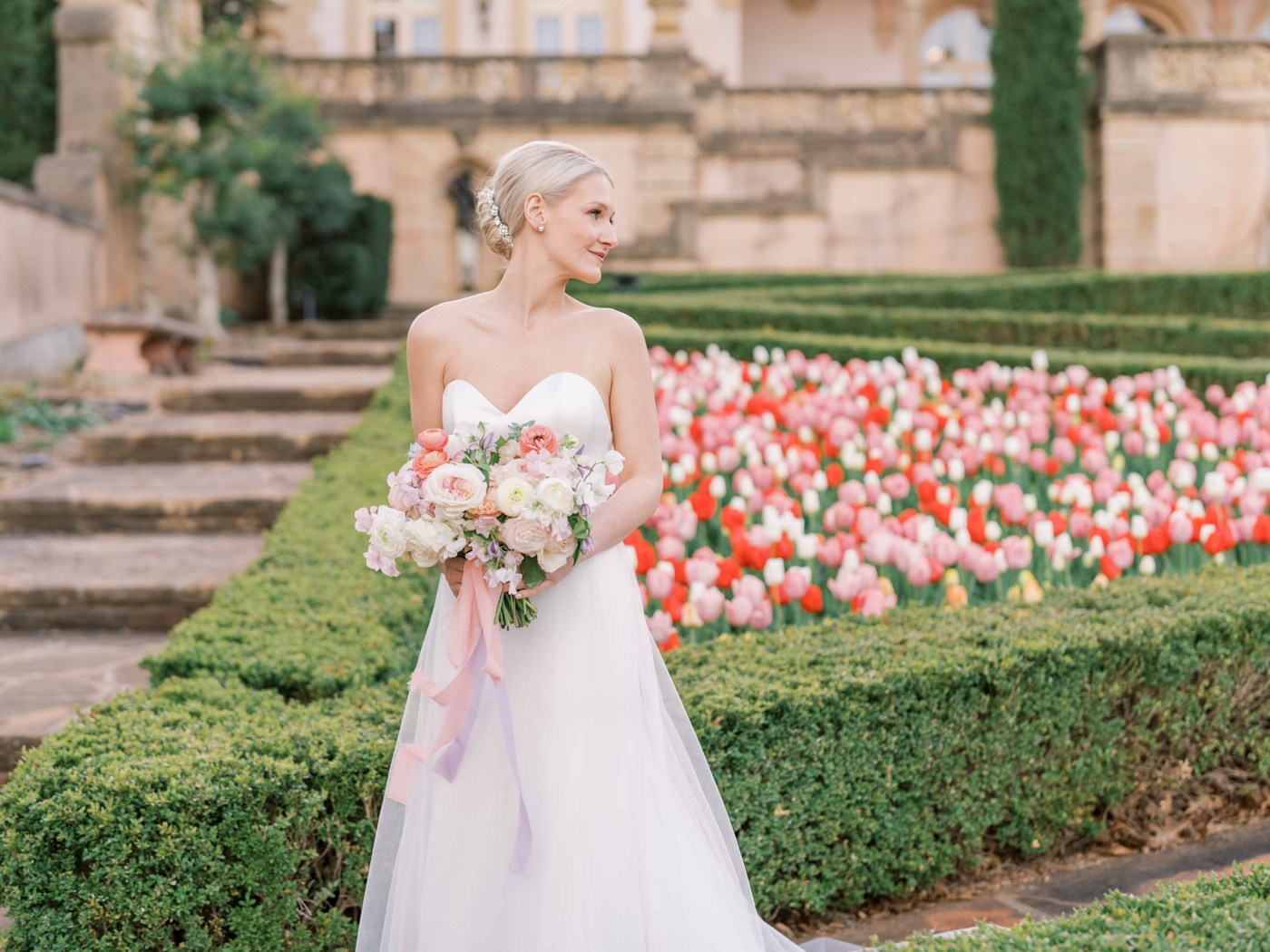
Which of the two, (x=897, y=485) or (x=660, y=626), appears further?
(x=897, y=485)

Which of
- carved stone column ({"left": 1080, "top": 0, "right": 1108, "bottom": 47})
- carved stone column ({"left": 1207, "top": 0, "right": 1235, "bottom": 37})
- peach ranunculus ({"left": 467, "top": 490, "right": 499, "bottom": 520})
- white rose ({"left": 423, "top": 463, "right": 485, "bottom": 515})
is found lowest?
peach ranunculus ({"left": 467, "top": 490, "right": 499, "bottom": 520})

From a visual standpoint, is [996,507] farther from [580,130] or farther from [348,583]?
[580,130]

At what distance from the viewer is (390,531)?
7.27 feet

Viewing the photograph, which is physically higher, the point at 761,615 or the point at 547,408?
the point at 547,408

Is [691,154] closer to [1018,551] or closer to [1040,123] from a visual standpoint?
[1040,123]

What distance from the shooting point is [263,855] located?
112 inches

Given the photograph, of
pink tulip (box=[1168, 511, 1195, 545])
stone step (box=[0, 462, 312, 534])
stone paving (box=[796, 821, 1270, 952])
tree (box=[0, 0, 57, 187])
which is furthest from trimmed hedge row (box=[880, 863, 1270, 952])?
tree (box=[0, 0, 57, 187])

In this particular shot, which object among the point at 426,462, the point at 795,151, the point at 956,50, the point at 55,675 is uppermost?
the point at 956,50

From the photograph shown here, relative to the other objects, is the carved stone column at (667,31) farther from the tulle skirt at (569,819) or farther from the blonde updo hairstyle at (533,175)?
the tulle skirt at (569,819)

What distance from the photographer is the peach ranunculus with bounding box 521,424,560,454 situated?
87.5 inches

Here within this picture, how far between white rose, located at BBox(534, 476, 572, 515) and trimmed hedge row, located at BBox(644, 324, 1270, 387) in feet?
23.8

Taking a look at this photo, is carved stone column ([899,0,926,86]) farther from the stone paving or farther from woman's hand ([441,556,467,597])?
woman's hand ([441,556,467,597])

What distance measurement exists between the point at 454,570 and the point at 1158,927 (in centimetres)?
154

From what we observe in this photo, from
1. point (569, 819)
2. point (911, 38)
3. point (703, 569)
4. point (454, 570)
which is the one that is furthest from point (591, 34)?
point (569, 819)
